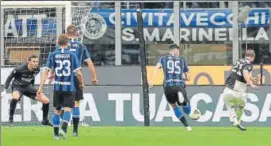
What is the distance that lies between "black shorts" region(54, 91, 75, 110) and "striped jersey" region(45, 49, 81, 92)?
0.25 feet

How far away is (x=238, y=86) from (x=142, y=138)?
472 cm

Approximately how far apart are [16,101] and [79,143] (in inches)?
276

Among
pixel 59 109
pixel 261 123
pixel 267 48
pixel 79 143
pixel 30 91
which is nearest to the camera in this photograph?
pixel 79 143

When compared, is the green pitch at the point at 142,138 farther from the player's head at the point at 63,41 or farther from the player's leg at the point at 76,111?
the player's head at the point at 63,41

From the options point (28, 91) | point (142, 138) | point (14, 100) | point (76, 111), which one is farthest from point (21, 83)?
point (142, 138)

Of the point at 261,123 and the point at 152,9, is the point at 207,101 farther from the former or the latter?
the point at 152,9

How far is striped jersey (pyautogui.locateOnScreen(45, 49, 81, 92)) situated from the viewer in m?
15.9

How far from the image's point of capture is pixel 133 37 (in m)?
32.6

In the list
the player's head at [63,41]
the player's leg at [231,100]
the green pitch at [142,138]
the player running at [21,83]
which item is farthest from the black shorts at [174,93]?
the player's head at [63,41]

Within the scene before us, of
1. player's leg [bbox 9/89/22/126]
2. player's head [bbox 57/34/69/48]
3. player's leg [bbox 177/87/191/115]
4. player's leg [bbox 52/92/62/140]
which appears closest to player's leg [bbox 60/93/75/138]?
player's leg [bbox 52/92/62/140]

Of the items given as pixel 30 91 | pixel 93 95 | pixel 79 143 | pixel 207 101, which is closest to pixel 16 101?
pixel 30 91

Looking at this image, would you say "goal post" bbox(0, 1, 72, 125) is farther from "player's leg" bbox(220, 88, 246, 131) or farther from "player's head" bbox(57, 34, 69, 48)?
"player's head" bbox(57, 34, 69, 48)

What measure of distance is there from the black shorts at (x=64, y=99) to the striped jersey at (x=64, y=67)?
0.25 feet

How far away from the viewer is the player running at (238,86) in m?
20.0
